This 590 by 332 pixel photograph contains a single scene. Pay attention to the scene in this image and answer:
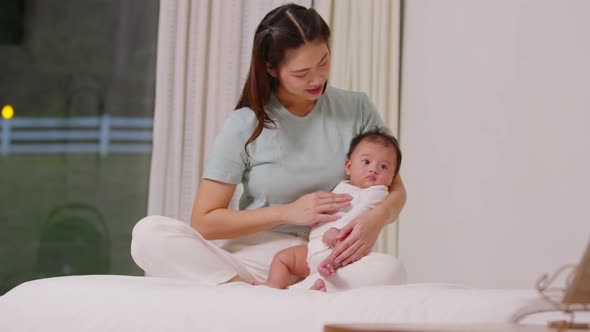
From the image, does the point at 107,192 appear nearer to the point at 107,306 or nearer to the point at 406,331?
the point at 107,306

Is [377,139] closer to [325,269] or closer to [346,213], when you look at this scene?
[346,213]

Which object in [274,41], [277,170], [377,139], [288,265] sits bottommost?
[288,265]

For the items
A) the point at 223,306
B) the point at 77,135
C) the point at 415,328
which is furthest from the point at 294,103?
the point at 77,135

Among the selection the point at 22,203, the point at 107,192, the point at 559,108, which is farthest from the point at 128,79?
the point at 559,108

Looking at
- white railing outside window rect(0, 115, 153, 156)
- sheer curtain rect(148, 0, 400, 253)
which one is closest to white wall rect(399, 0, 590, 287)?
sheer curtain rect(148, 0, 400, 253)

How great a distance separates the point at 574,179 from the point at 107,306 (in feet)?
4.20

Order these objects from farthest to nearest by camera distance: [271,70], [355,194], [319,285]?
1. [271,70]
2. [355,194]
3. [319,285]

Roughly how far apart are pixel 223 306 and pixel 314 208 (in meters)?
0.53

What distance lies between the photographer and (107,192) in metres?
3.50

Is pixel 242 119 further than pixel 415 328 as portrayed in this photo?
Yes

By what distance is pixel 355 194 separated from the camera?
199cm

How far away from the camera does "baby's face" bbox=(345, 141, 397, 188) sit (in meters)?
2.00

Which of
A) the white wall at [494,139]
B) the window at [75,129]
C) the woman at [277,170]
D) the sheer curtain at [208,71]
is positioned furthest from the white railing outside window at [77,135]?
the woman at [277,170]

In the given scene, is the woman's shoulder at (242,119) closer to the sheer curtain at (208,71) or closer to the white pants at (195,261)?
the white pants at (195,261)
